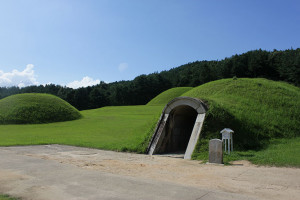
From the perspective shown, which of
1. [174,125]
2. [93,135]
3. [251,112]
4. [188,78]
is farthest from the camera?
[188,78]

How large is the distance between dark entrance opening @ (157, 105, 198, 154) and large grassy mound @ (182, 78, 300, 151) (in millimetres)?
1790

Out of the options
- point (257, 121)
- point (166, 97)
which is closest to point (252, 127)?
point (257, 121)

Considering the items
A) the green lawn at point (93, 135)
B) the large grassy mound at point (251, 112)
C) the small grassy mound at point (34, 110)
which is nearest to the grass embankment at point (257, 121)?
the large grassy mound at point (251, 112)

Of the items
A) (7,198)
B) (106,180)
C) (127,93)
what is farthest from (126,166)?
(127,93)

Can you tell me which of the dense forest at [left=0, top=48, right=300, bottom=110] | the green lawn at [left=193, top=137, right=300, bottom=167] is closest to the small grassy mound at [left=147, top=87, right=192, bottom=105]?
the dense forest at [left=0, top=48, right=300, bottom=110]

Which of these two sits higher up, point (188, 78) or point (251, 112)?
point (188, 78)

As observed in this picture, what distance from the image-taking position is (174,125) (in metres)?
14.8

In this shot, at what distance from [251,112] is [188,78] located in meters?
55.2

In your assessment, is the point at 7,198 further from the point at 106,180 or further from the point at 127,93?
the point at 127,93

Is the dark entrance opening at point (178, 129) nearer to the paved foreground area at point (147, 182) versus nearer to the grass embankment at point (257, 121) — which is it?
the grass embankment at point (257, 121)

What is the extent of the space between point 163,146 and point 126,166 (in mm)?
4880

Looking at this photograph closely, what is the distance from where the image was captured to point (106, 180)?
6.52 m

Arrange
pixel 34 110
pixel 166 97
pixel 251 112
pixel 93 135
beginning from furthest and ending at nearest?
pixel 166 97, pixel 34 110, pixel 93 135, pixel 251 112

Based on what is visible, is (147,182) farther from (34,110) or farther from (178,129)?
(34,110)
